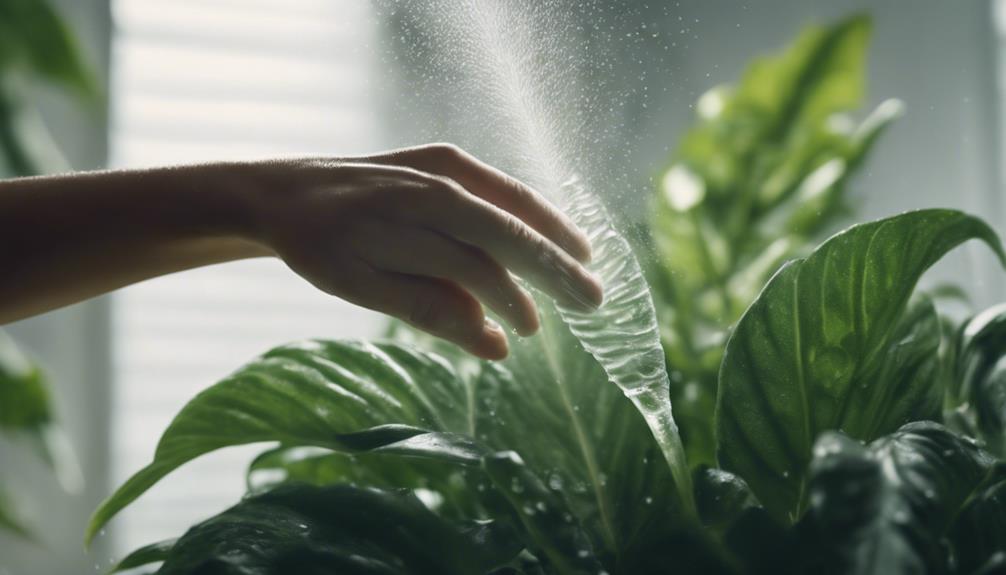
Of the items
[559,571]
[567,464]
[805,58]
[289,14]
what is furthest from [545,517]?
[289,14]

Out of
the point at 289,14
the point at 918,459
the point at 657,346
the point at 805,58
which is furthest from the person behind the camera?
the point at 289,14

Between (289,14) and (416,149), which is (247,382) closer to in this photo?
(416,149)

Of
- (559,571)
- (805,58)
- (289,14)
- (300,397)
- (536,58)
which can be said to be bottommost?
(559,571)

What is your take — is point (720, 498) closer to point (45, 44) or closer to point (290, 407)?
point (290, 407)

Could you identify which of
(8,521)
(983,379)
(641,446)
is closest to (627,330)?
(641,446)

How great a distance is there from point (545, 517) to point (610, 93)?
8.0 inches

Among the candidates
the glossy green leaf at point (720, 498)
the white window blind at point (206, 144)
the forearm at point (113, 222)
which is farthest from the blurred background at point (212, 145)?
the glossy green leaf at point (720, 498)

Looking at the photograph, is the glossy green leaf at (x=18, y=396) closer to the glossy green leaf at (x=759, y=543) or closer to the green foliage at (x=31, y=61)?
the green foliage at (x=31, y=61)

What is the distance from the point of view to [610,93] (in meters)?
0.43

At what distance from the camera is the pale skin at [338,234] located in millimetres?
394

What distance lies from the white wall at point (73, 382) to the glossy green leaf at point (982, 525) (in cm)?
140

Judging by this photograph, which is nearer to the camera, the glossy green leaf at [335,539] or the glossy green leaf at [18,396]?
the glossy green leaf at [335,539]

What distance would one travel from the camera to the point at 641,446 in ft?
1.47

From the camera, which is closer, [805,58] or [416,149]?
[416,149]
